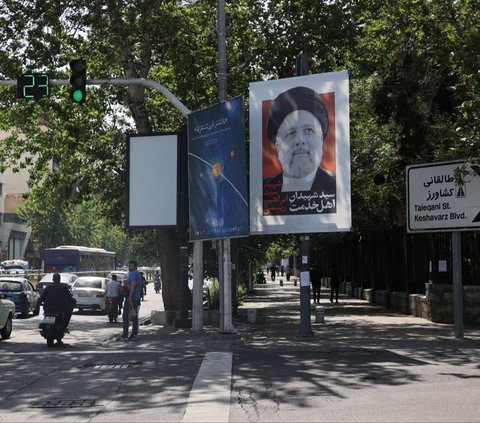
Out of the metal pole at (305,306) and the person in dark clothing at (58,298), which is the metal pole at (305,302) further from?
the person in dark clothing at (58,298)

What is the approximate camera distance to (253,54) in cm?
2531

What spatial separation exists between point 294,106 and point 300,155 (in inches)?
47.1

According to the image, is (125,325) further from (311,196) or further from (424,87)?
(424,87)

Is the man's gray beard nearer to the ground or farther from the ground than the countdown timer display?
nearer to the ground

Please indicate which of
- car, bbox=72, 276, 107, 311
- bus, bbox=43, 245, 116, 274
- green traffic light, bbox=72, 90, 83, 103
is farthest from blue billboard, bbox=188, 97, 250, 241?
bus, bbox=43, 245, 116, 274

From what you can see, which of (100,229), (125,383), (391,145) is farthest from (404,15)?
(100,229)

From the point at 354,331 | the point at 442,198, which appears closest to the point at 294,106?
the point at 442,198

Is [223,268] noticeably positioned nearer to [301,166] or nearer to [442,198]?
[301,166]

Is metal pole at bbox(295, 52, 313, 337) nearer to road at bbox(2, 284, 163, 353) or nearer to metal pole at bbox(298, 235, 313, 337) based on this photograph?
metal pole at bbox(298, 235, 313, 337)

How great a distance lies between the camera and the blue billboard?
18391 millimetres

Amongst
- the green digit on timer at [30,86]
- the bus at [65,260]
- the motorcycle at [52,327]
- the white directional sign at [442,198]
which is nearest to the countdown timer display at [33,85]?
the green digit on timer at [30,86]

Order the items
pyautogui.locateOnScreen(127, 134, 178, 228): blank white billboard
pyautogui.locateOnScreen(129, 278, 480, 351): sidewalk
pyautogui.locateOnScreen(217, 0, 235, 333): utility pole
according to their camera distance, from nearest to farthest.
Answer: pyautogui.locateOnScreen(129, 278, 480, 351): sidewalk → pyautogui.locateOnScreen(217, 0, 235, 333): utility pole → pyautogui.locateOnScreen(127, 134, 178, 228): blank white billboard

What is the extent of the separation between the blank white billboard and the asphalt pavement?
3.73m

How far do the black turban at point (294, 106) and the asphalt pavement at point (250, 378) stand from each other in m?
5.06
